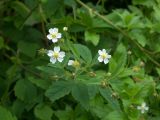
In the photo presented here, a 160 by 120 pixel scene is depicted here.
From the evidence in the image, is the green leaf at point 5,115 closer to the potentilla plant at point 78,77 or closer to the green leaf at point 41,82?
the green leaf at point 41,82

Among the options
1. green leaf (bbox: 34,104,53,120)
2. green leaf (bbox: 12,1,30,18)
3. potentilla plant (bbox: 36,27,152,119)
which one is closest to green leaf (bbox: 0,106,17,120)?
green leaf (bbox: 34,104,53,120)

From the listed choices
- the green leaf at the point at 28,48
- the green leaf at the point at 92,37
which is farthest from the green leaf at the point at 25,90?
the green leaf at the point at 92,37

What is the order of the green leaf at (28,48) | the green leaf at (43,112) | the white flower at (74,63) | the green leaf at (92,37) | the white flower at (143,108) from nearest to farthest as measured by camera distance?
1. the white flower at (74,63)
2. the white flower at (143,108)
3. the green leaf at (43,112)
4. the green leaf at (92,37)
5. the green leaf at (28,48)

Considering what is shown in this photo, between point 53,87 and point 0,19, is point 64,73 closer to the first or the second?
point 53,87

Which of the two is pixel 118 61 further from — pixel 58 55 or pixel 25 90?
pixel 25 90

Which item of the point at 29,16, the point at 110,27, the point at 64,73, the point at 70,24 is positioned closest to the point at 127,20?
the point at 110,27

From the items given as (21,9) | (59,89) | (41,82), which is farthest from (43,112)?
(21,9)
